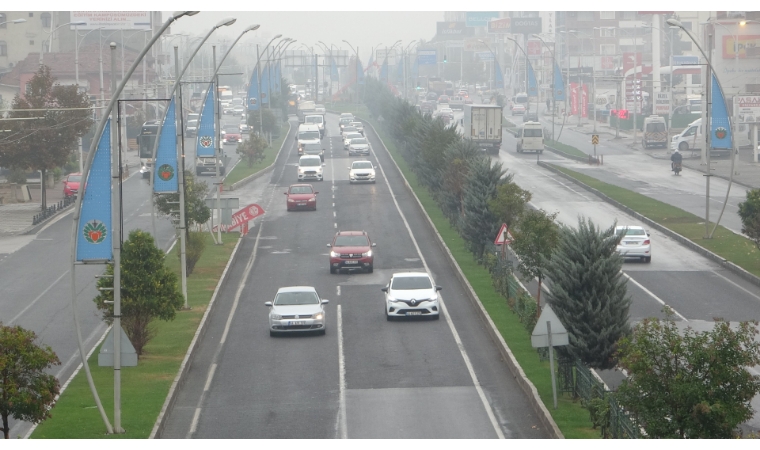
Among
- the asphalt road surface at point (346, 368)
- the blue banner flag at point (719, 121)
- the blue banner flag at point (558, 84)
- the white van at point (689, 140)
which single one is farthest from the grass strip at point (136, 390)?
the blue banner flag at point (558, 84)

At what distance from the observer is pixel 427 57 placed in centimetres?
17450

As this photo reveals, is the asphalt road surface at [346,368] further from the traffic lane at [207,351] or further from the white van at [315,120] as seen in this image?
the white van at [315,120]

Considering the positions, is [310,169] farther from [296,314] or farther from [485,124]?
[296,314]

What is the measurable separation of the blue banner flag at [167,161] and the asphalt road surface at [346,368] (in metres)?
4.09

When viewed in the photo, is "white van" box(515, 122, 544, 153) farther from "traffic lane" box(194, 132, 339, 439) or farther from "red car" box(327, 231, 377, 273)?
"red car" box(327, 231, 377, 273)

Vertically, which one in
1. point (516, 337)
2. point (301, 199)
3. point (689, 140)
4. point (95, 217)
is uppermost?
point (689, 140)

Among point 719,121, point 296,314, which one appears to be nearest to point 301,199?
point 719,121

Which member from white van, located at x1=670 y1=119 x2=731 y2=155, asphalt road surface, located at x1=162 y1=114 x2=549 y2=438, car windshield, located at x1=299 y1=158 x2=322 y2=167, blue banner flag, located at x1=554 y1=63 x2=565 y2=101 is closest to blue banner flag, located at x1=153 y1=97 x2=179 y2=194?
asphalt road surface, located at x1=162 y1=114 x2=549 y2=438

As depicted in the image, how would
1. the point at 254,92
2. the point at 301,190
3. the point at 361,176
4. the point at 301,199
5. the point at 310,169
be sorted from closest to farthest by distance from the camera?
1. the point at 301,199
2. the point at 301,190
3. the point at 361,176
4. the point at 310,169
5. the point at 254,92

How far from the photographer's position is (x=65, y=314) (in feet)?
113

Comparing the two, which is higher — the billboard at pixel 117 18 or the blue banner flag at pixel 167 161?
the billboard at pixel 117 18

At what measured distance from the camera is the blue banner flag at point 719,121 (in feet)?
142

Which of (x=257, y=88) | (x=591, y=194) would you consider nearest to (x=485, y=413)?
(x=591, y=194)

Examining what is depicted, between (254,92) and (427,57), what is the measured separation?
270 feet
